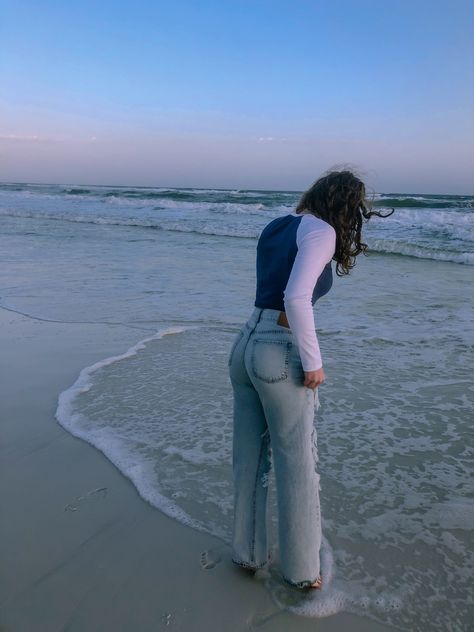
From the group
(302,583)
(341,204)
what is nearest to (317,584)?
(302,583)

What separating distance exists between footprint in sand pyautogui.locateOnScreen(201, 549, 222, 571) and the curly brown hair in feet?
5.18

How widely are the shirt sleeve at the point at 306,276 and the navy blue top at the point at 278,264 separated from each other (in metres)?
0.07

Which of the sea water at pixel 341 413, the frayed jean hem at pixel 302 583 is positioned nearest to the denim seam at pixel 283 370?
the sea water at pixel 341 413

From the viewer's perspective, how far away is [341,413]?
4.45m

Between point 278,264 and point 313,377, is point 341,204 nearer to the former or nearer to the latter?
point 278,264

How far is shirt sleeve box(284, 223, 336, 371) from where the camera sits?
6.79ft

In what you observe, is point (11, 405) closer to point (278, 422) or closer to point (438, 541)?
point (278, 422)

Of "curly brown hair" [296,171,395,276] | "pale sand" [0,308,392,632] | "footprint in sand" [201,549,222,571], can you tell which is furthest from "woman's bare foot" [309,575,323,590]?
"curly brown hair" [296,171,395,276]

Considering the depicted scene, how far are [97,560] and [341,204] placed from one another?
2004 millimetres

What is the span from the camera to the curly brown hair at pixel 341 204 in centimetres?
221

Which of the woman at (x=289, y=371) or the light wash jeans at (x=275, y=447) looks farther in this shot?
the light wash jeans at (x=275, y=447)

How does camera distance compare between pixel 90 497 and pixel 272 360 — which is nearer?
pixel 272 360

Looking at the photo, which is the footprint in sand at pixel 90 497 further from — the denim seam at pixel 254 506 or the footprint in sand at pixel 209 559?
the denim seam at pixel 254 506

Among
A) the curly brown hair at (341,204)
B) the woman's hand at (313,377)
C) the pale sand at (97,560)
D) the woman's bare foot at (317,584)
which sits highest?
the curly brown hair at (341,204)
